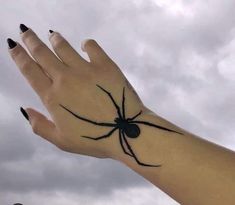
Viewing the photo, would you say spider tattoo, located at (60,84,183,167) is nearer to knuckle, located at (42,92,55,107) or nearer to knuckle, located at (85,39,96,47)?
knuckle, located at (42,92,55,107)

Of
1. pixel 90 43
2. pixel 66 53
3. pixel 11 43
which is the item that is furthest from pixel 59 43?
pixel 11 43

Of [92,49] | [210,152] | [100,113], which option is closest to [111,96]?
[100,113]

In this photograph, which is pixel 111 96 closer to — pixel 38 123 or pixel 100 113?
pixel 100 113

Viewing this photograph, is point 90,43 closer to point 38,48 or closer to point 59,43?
point 59,43

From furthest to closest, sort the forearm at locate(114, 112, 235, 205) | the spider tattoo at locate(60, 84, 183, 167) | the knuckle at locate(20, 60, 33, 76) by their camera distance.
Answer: the knuckle at locate(20, 60, 33, 76), the spider tattoo at locate(60, 84, 183, 167), the forearm at locate(114, 112, 235, 205)

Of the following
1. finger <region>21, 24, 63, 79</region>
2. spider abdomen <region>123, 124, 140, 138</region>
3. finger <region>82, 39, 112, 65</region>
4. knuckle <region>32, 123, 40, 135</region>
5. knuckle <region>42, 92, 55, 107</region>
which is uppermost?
finger <region>82, 39, 112, 65</region>

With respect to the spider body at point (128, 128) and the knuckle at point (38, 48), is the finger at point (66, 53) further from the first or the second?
the spider body at point (128, 128)

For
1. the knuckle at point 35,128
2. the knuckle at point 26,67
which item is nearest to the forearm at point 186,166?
the knuckle at point 35,128

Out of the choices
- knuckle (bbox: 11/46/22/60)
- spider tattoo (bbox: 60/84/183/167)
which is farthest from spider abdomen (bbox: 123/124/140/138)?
knuckle (bbox: 11/46/22/60)
